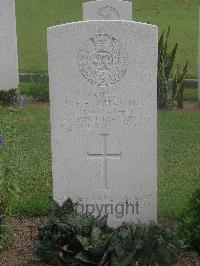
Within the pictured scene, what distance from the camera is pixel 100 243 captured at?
5008mm

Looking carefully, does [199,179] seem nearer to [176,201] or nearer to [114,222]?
[176,201]

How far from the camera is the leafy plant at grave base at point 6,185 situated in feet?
18.0

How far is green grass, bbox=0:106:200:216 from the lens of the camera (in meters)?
6.52

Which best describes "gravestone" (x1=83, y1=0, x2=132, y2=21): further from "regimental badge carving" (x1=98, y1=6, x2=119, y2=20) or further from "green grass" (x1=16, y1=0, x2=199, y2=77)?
"green grass" (x1=16, y1=0, x2=199, y2=77)

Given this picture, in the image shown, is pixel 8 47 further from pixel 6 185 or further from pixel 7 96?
pixel 6 185

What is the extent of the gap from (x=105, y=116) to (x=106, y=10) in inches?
232

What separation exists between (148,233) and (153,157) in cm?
70

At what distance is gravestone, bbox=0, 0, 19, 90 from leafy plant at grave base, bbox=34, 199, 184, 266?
6.18 meters

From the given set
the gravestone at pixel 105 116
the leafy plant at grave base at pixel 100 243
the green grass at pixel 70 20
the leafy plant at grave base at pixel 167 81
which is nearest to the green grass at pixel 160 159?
the leafy plant at grave base at pixel 167 81

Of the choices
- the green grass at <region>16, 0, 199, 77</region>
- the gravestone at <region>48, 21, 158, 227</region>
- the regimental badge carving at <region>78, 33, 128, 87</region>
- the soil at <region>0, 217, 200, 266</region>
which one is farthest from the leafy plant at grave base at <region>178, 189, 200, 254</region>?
the green grass at <region>16, 0, 199, 77</region>

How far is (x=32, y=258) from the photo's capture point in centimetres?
522

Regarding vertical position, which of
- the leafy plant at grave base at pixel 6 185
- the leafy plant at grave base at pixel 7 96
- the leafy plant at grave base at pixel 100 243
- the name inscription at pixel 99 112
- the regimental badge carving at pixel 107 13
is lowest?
the leafy plant at grave base at pixel 100 243

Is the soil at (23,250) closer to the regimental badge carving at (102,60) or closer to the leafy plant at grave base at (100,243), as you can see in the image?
the leafy plant at grave base at (100,243)

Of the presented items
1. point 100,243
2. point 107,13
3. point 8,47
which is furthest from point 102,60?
point 8,47
